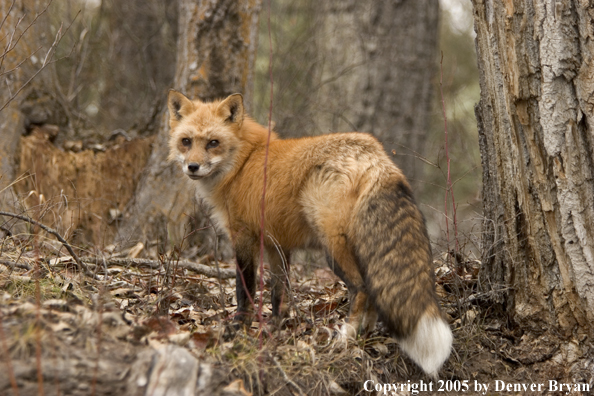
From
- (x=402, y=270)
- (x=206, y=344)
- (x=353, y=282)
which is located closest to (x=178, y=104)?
(x=353, y=282)

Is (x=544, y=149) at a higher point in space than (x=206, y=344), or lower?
higher

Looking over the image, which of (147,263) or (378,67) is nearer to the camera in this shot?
(147,263)

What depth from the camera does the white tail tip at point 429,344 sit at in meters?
3.54

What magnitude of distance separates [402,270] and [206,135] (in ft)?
7.32

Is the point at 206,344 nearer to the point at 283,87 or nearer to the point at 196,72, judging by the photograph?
the point at 196,72

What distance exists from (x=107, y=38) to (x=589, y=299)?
39.5ft

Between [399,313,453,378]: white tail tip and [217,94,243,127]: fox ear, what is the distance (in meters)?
2.56

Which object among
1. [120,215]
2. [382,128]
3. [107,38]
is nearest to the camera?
[120,215]

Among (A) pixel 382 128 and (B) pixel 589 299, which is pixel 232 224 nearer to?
(B) pixel 589 299

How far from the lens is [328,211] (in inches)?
162

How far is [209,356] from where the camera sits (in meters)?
3.30

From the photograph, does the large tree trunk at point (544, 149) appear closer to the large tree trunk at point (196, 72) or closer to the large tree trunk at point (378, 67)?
the large tree trunk at point (196, 72)

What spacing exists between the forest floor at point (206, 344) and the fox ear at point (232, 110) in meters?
1.44

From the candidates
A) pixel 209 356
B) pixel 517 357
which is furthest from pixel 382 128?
pixel 209 356
